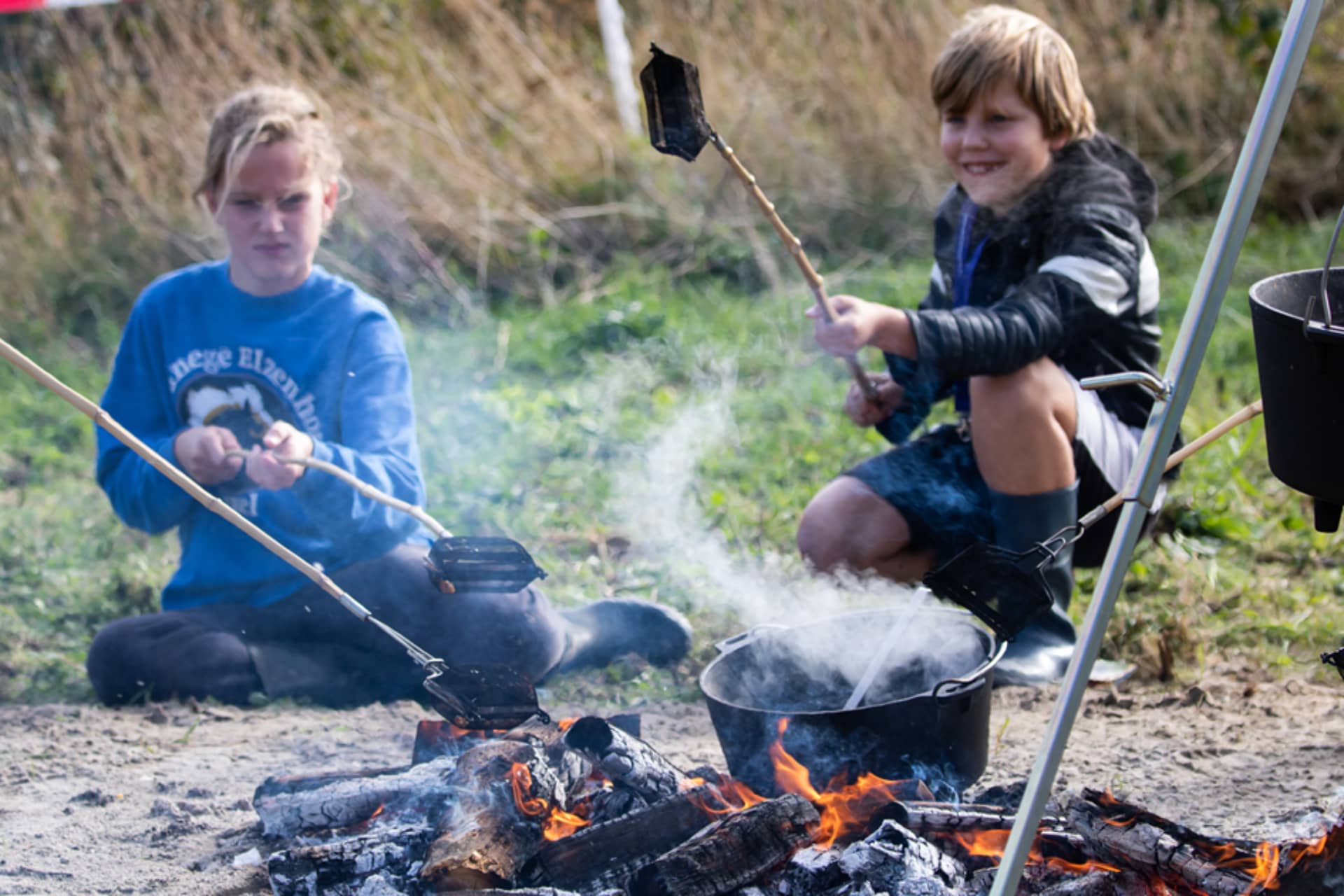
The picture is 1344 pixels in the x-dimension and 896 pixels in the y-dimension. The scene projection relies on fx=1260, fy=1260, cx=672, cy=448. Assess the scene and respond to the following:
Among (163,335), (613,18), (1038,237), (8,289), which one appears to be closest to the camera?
(1038,237)

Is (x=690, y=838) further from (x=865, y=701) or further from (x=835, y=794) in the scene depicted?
(x=865, y=701)

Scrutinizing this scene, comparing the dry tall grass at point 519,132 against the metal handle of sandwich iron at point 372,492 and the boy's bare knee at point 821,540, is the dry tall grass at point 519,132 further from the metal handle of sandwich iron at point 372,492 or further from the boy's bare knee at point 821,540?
the metal handle of sandwich iron at point 372,492

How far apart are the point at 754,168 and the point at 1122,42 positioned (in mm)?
2433

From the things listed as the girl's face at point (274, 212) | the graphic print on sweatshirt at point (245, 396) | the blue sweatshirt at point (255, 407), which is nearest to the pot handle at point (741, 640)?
the blue sweatshirt at point (255, 407)

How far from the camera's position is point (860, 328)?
8.00 feet

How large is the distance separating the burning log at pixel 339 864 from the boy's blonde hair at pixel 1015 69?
1945mm

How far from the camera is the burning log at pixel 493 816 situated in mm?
1883

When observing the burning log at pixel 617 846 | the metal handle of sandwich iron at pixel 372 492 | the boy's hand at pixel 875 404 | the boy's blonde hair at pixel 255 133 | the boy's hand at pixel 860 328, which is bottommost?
the burning log at pixel 617 846

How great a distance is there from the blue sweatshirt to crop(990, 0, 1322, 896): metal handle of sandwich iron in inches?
69.5

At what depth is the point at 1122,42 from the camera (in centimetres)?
725

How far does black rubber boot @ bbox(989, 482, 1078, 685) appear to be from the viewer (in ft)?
9.15

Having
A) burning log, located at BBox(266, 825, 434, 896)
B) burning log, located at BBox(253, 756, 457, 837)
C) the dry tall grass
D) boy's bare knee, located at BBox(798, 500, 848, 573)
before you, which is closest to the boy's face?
boy's bare knee, located at BBox(798, 500, 848, 573)

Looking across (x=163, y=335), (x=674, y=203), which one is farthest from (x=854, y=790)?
(x=674, y=203)

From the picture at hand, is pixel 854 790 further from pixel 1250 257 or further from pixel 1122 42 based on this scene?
pixel 1122 42
